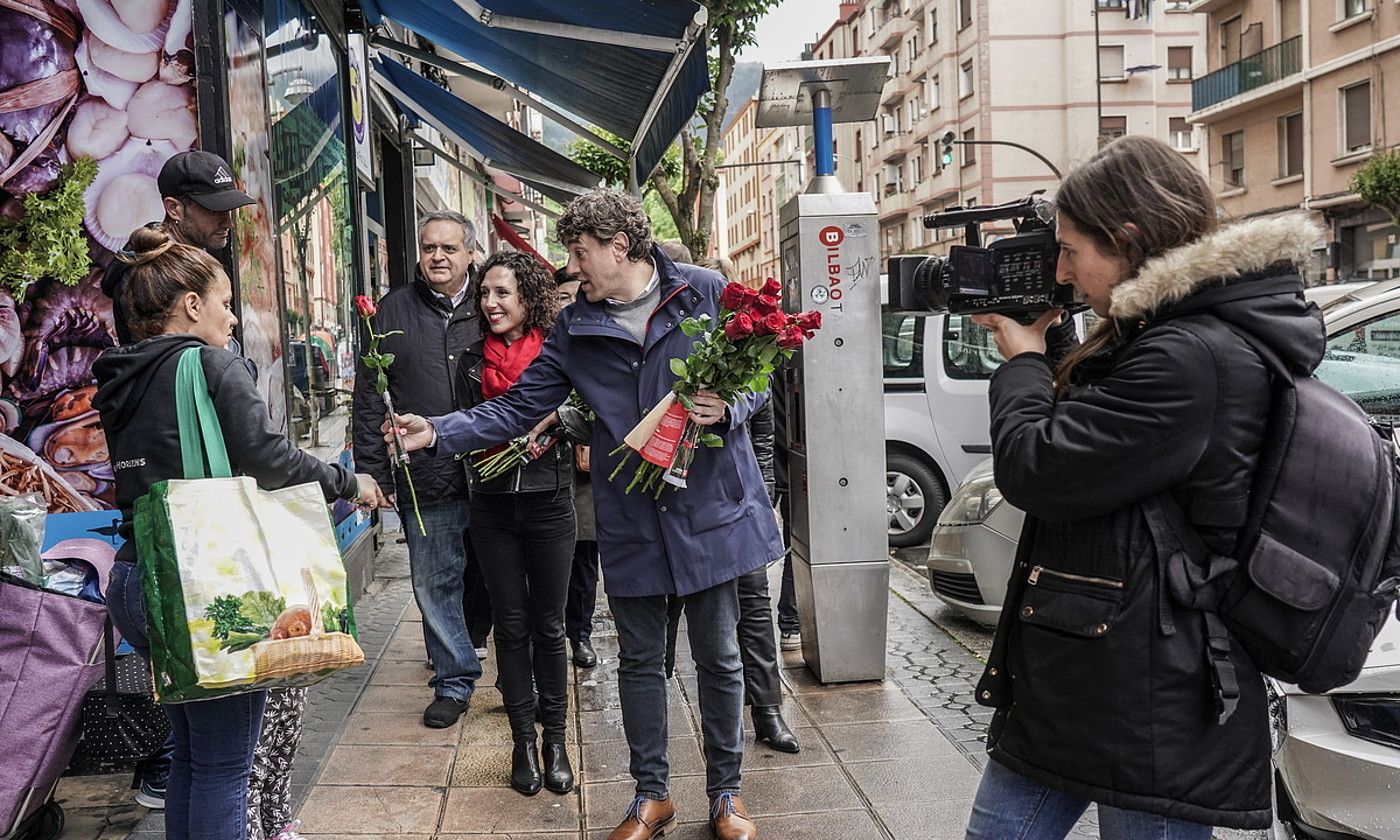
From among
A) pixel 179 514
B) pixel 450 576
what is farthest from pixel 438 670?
pixel 179 514

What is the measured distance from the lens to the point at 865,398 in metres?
5.41

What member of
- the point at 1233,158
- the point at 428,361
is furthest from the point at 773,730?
the point at 1233,158

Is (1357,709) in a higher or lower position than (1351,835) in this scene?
higher

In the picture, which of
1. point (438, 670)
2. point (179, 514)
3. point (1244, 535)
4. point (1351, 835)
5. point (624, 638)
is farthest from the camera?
point (438, 670)

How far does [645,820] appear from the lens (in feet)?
12.3

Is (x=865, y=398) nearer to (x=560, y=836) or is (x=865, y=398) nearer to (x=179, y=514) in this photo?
(x=560, y=836)

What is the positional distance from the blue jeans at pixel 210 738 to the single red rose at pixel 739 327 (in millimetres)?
1558

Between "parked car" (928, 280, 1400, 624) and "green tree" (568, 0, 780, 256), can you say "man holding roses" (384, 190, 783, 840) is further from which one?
"green tree" (568, 0, 780, 256)

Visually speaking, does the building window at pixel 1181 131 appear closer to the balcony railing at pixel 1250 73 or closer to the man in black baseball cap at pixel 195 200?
the balcony railing at pixel 1250 73

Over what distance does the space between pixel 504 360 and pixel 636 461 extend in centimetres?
109

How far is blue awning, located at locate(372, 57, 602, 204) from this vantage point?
1034cm

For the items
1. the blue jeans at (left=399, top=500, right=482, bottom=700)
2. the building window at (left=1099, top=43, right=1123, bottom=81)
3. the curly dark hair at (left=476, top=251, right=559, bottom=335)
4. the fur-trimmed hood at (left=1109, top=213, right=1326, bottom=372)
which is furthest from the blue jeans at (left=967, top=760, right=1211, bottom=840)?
the building window at (left=1099, top=43, right=1123, bottom=81)

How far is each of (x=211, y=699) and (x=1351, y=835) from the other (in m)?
2.76

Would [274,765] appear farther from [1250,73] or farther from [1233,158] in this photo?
[1233,158]
